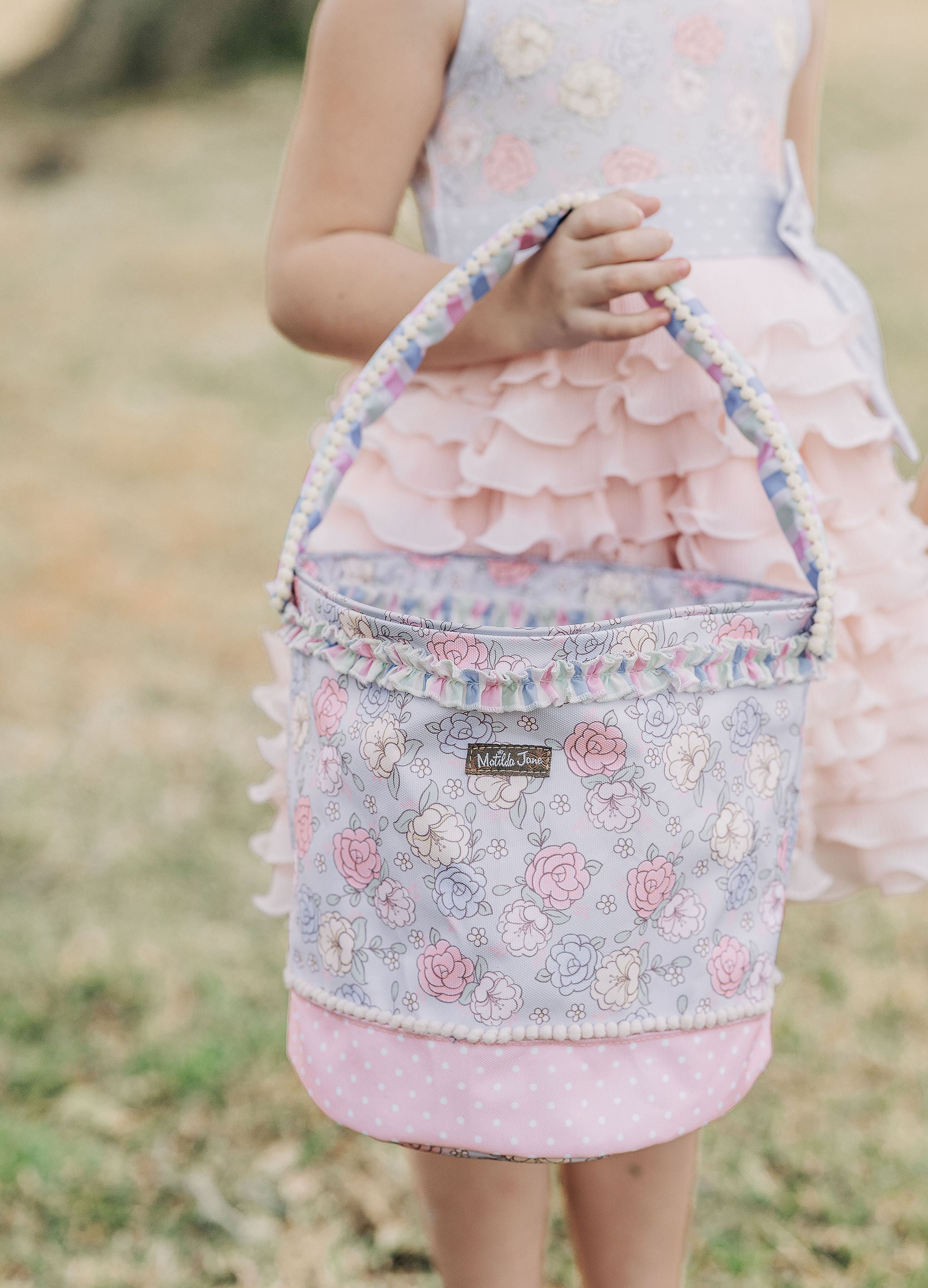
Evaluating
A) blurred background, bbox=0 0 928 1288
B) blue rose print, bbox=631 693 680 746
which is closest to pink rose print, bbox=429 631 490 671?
blue rose print, bbox=631 693 680 746

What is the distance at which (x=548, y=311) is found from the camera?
3.27ft

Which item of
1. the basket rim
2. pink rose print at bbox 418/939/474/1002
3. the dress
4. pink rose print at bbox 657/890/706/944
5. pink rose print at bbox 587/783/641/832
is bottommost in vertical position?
pink rose print at bbox 418/939/474/1002

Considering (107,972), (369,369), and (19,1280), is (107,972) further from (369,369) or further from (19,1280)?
(369,369)

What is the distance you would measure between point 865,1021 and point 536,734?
1390 mm

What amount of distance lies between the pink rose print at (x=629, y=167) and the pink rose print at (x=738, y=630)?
1.32 feet

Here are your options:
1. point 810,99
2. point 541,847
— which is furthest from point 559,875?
point 810,99

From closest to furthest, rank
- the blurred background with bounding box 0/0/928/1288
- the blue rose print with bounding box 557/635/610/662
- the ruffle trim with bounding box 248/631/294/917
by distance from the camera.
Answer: the blue rose print with bounding box 557/635/610/662
the ruffle trim with bounding box 248/631/294/917
the blurred background with bounding box 0/0/928/1288

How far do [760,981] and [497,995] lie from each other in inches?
8.0

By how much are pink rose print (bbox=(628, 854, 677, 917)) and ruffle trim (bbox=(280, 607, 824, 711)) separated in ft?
0.37

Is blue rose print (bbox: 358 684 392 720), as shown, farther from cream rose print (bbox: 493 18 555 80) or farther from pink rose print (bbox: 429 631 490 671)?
cream rose print (bbox: 493 18 555 80)

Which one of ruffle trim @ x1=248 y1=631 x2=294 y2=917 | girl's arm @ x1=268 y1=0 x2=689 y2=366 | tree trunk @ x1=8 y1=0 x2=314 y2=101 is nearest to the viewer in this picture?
girl's arm @ x1=268 y1=0 x2=689 y2=366

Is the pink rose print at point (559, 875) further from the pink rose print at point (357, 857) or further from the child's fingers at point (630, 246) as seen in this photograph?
the child's fingers at point (630, 246)

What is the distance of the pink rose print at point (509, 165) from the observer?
1.09m

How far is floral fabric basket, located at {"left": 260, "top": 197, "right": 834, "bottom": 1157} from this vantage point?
870 mm
